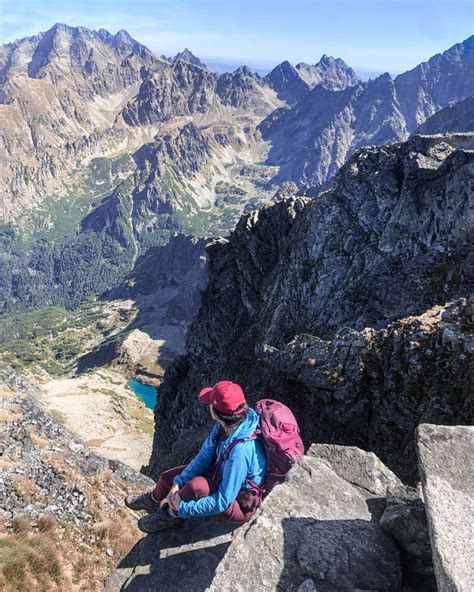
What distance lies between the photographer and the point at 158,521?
12914 mm

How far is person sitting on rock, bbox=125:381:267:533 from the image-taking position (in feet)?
36.1

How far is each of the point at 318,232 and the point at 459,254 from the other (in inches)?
886

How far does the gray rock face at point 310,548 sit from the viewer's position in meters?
8.57

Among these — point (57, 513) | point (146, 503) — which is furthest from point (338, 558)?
point (57, 513)

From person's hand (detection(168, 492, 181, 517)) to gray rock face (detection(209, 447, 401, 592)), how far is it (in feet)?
9.09

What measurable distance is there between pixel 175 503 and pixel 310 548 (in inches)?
170

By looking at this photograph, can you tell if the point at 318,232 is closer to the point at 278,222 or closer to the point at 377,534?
the point at 278,222

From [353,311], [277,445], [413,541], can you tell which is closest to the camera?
[413,541]

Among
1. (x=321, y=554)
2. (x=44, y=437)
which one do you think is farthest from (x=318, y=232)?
(x=321, y=554)

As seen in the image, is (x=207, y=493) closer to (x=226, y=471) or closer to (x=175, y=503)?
(x=175, y=503)

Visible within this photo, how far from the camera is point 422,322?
23641 mm

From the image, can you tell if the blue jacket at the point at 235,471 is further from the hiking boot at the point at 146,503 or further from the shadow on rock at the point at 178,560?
the hiking boot at the point at 146,503

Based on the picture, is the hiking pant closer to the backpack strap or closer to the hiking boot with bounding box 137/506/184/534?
the backpack strap

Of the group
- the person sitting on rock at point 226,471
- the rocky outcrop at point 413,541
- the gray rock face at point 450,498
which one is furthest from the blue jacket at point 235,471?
the gray rock face at point 450,498
